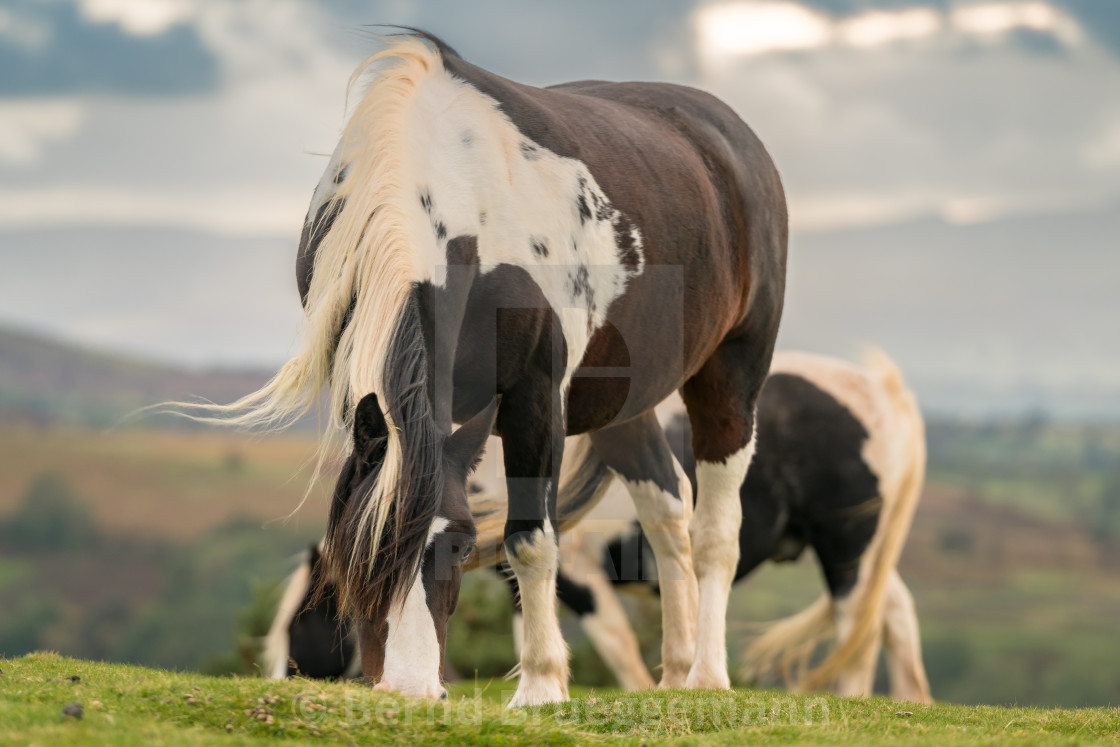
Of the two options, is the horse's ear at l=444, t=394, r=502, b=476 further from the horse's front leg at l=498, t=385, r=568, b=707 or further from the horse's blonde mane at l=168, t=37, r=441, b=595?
the horse's front leg at l=498, t=385, r=568, b=707

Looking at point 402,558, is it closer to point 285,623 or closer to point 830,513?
point 285,623

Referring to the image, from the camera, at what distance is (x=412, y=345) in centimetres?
412

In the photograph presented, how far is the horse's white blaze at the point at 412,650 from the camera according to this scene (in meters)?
3.65

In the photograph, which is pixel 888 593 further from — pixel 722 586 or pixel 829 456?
pixel 722 586

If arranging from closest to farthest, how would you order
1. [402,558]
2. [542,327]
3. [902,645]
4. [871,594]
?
[402,558] < [542,327] < [871,594] < [902,645]

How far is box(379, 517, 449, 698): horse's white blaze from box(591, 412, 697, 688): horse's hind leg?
310 cm

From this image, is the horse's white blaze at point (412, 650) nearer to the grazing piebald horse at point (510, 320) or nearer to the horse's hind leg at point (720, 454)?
the grazing piebald horse at point (510, 320)

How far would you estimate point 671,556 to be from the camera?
22.0ft

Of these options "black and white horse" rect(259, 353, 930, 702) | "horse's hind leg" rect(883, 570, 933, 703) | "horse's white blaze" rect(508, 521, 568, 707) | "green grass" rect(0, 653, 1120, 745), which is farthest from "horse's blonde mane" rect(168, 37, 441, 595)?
"horse's hind leg" rect(883, 570, 933, 703)

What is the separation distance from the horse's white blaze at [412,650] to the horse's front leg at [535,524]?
110 centimetres

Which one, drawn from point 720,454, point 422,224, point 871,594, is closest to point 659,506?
point 720,454

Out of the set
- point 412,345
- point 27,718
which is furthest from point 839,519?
point 27,718

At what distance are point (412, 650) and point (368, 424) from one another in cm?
81

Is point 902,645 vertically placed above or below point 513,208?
below
